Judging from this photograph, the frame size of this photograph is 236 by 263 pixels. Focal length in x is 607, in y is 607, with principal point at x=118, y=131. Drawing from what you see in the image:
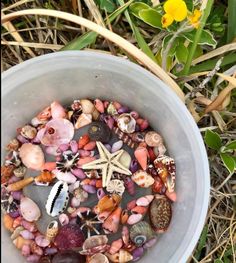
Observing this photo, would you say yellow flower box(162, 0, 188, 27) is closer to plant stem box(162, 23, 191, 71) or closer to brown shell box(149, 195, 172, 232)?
plant stem box(162, 23, 191, 71)

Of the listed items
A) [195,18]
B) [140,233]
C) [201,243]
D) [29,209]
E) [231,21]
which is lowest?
[201,243]

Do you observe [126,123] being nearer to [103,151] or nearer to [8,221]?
[103,151]

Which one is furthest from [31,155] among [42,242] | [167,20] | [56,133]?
[167,20]

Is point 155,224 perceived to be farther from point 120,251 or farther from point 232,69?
point 232,69

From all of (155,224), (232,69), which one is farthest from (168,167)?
(232,69)

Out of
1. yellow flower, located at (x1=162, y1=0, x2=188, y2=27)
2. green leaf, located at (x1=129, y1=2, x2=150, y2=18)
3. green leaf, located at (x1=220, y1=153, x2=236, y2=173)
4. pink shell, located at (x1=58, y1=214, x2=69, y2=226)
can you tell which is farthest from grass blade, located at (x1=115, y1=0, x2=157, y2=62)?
pink shell, located at (x1=58, y1=214, x2=69, y2=226)
